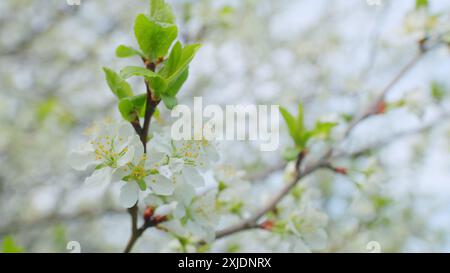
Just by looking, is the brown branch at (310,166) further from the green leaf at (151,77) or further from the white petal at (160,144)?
the green leaf at (151,77)

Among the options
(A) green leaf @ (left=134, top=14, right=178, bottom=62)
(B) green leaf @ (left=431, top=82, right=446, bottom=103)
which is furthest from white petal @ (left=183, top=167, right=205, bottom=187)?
(B) green leaf @ (left=431, top=82, right=446, bottom=103)

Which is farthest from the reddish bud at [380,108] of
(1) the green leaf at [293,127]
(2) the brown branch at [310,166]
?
(1) the green leaf at [293,127]

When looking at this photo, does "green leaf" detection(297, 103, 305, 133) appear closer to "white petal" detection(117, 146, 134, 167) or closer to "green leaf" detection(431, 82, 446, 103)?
"white petal" detection(117, 146, 134, 167)

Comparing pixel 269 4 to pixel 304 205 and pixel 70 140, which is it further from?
pixel 304 205

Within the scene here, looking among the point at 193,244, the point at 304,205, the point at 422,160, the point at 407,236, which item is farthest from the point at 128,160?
the point at 407,236

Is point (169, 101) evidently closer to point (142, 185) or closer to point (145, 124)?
point (145, 124)

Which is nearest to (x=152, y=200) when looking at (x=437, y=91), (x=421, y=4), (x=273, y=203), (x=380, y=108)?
(x=273, y=203)

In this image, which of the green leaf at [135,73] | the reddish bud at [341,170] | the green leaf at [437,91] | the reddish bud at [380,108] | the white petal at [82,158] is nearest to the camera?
the green leaf at [135,73]
